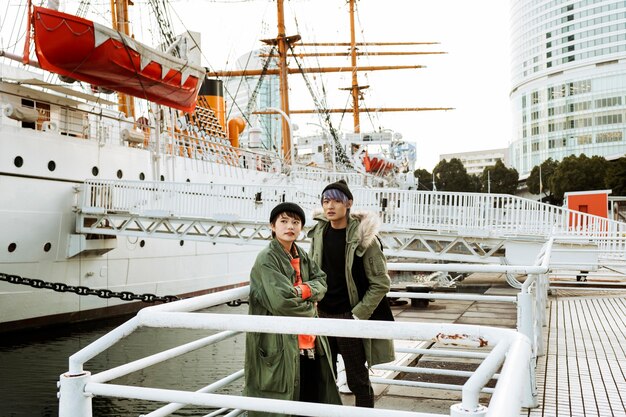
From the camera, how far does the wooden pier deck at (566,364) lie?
430 centimetres

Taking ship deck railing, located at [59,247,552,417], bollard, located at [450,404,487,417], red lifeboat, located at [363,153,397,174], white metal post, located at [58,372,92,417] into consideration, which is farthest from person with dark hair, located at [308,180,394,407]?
red lifeboat, located at [363,153,397,174]

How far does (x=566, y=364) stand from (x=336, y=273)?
322 cm

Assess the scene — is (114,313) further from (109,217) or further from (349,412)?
Answer: (349,412)

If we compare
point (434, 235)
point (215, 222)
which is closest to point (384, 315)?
point (434, 235)

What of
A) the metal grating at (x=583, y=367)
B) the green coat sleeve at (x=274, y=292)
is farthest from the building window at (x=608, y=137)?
the green coat sleeve at (x=274, y=292)

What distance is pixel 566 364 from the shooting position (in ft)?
18.0

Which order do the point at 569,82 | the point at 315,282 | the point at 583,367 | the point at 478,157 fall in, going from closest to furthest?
the point at 315,282 → the point at 583,367 → the point at 569,82 → the point at 478,157

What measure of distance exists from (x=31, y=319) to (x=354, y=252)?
11.9 meters

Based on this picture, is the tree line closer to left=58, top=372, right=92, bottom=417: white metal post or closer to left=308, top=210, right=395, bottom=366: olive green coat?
left=308, top=210, right=395, bottom=366: olive green coat

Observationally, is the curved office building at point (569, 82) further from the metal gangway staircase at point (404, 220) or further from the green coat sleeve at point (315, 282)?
the green coat sleeve at point (315, 282)

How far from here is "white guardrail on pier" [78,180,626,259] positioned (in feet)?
39.3

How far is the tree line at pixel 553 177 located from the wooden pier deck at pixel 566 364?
3206cm

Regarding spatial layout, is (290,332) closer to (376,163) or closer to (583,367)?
(583,367)

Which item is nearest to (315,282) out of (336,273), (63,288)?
(336,273)
